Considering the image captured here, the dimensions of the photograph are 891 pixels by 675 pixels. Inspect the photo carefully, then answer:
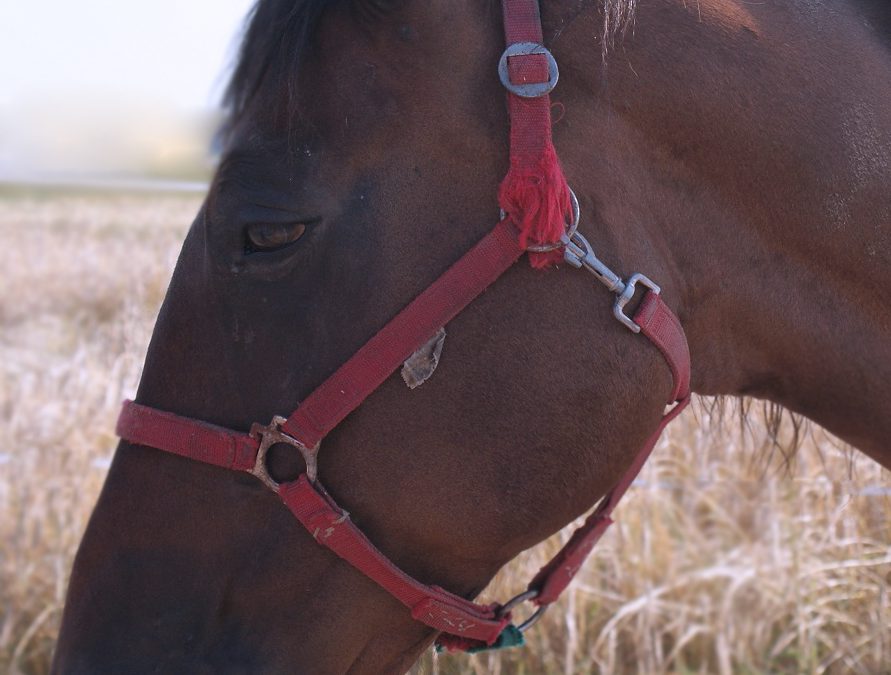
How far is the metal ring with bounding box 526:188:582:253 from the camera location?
1495mm

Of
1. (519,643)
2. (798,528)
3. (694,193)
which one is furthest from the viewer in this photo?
(798,528)

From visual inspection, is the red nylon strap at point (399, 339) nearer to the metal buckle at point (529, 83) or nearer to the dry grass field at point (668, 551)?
the metal buckle at point (529, 83)

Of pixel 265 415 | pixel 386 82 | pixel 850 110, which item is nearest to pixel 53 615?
pixel 265 415

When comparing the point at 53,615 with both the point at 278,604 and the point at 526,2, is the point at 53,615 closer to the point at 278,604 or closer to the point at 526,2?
the point at 278,604

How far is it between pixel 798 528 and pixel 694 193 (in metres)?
2.39

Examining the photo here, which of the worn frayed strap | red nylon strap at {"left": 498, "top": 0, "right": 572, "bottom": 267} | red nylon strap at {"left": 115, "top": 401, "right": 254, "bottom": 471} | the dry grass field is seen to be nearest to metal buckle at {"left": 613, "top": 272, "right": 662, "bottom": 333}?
red nylon strap at {"left": 498, "top": 0, "right": 572, "bottom": 267}

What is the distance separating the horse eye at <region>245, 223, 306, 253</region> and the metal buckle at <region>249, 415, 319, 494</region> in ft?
0.99

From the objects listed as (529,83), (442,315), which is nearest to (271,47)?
(529,83)

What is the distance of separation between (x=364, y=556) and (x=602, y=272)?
65 centimetres

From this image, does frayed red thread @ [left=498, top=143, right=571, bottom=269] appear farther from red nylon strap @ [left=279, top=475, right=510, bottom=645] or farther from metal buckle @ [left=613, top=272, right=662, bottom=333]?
red nylon strap @ [left=279, top=475, right=510, bottom=645]

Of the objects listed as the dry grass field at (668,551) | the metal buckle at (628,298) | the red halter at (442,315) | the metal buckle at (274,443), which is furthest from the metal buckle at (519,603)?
the dry grass field at (668,551)

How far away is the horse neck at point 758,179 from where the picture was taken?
1580mm

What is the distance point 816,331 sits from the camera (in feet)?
5.58

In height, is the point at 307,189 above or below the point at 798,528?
above
